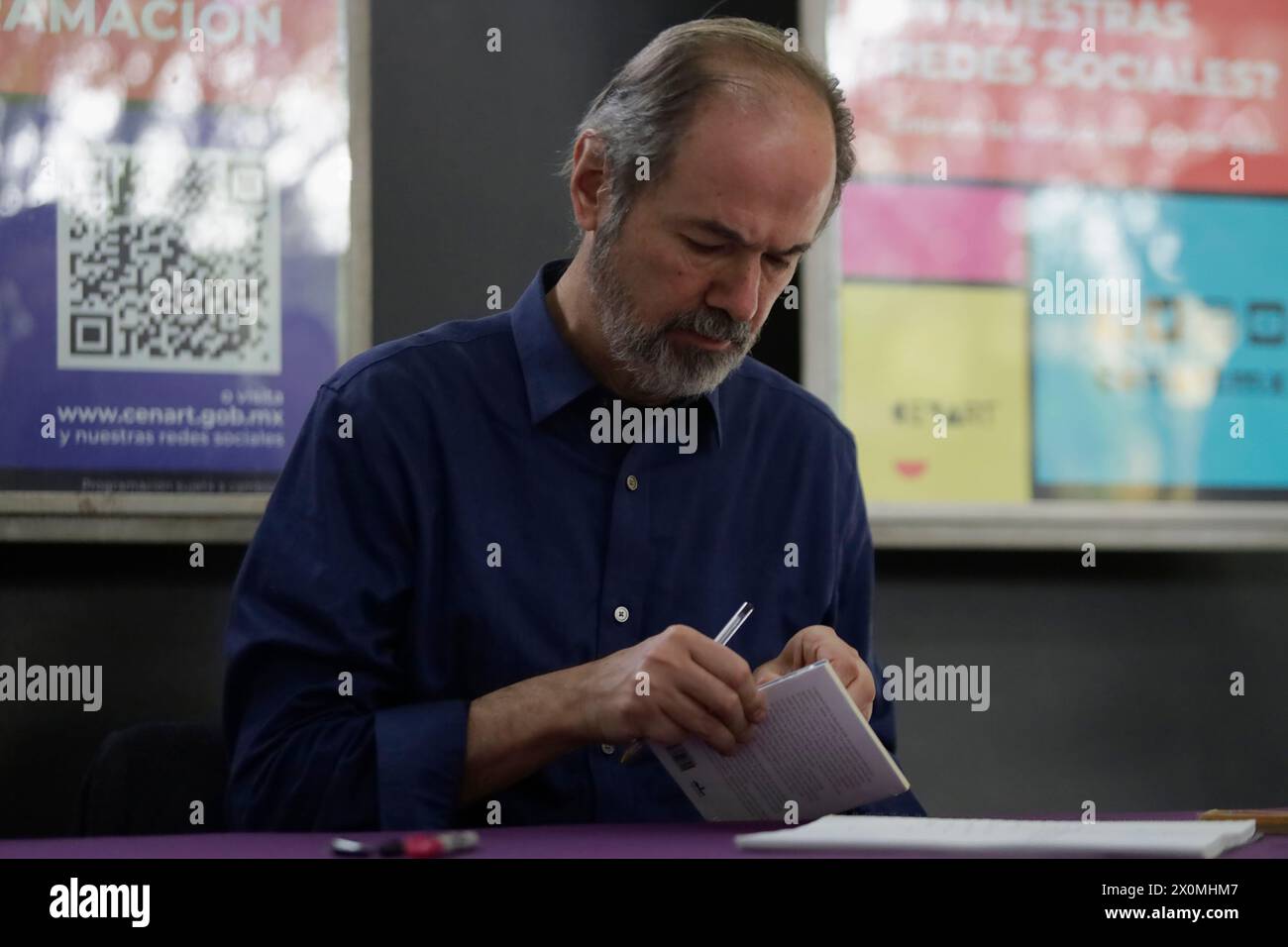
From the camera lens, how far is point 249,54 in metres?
2.31

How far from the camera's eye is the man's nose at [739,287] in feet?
5.68

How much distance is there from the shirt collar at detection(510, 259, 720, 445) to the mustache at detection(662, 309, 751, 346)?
11 centimetres

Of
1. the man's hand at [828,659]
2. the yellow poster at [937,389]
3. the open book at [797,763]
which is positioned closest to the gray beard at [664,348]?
the man's hand at [828,659]

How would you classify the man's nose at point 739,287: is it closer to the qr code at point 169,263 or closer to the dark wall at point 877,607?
the dark wall at point 877,607

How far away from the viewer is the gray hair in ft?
5.72

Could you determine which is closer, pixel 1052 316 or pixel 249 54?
pixel 249 54

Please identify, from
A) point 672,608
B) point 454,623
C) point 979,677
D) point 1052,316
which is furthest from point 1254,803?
point 454,623

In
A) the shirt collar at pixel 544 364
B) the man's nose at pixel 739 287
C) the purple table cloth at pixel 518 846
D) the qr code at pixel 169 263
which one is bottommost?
the purple table cloth at pixel 518 846

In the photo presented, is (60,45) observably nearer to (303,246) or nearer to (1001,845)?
(303,246)

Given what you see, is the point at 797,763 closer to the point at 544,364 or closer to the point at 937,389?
the point at 544,364

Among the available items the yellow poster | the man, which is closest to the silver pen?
the man

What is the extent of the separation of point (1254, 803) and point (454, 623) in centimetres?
184

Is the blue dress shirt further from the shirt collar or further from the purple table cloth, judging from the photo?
the purple table cloth

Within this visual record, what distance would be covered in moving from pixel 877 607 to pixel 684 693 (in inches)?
53.0
